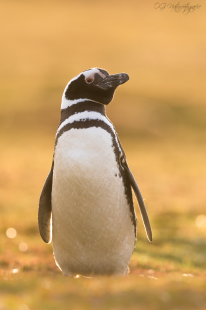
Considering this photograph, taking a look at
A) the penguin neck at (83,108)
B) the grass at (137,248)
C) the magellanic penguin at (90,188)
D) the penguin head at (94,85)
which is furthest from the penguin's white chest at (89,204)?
the penguin head at (94,85)

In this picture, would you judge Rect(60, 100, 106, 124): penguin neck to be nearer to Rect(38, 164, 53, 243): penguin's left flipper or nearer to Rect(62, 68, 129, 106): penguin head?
Rect(62, 68, 129, 106): penguin head

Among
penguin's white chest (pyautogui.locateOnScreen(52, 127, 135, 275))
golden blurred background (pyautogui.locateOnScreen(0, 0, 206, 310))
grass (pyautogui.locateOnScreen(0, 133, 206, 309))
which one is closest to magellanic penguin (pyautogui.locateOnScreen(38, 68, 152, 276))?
penguin's white chest (pyautogui.locateOnScreen(52, 127, 135, 275))

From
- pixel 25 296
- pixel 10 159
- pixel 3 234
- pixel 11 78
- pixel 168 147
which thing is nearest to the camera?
pixel 25 296

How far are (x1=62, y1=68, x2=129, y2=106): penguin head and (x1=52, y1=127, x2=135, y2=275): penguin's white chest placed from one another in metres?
0.48

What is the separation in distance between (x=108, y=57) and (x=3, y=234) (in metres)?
55.9

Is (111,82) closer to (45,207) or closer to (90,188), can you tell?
(90,188)

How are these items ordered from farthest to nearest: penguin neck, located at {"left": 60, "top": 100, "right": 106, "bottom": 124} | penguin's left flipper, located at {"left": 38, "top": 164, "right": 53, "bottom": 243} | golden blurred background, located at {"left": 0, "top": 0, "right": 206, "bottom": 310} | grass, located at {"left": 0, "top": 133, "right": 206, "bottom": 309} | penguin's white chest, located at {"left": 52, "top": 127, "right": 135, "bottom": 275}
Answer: golden blurred background, located at {"left": 0, "top": 0, "right": 206, "bottom": 310} → penguin's left flipper, located at {"left": 38, "top": 164, "right": 53, "bottom": 243} → penguin neck, located at {"left": 60, "top": 100, "right": 106, "bottom": 124} → penguin's white chest, located at {"left": 52, "top": 127, "right": 135, "bottom": 275} → grass, located at {"left": 0, "top": 133, "right": 206, "bottom": 309}

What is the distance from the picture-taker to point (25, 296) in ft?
11.6

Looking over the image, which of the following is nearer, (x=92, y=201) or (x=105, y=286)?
(x=105, y=286)

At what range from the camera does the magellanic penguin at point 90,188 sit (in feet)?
16.5

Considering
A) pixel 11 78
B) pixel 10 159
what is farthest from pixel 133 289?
pixel 11 78

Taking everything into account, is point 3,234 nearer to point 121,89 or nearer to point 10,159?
point 10,159

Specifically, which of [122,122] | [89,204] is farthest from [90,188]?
[122,122]

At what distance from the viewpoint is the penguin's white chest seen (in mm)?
5008
